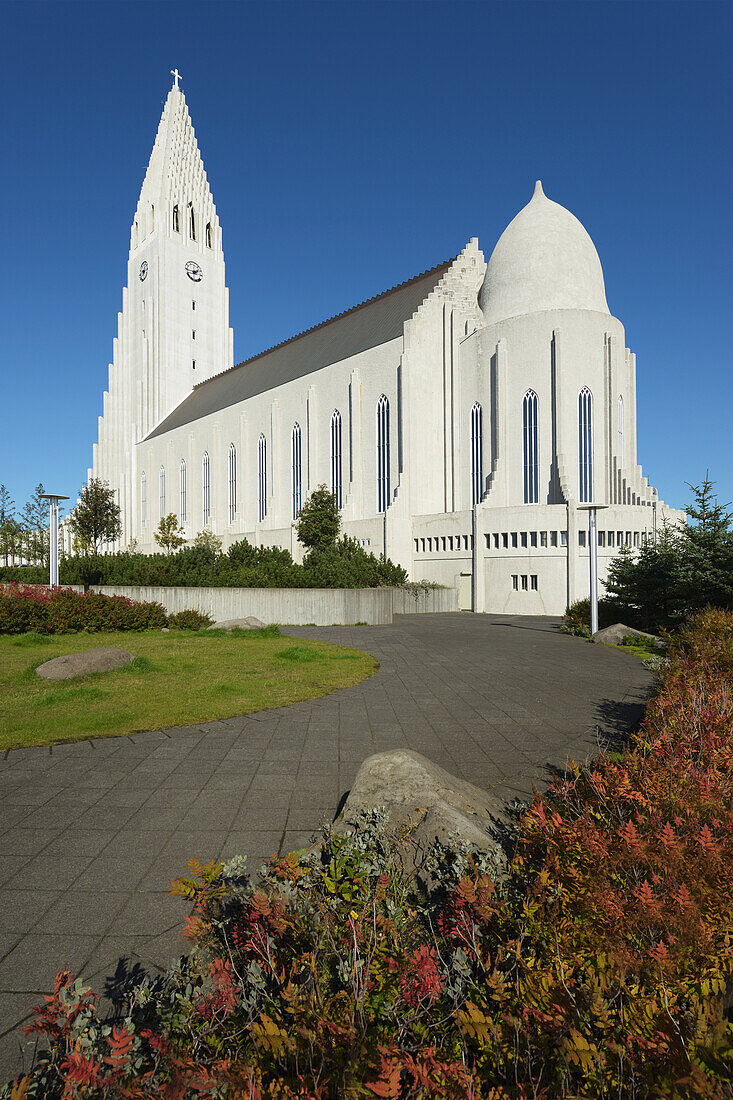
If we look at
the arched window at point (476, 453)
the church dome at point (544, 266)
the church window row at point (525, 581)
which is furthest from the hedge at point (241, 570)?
the church dome at point (544, 266)

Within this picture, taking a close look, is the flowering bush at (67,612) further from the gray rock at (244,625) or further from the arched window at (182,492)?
the arched window at (182,492)

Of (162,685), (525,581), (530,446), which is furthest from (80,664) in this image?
(530,446)

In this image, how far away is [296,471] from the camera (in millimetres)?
49969

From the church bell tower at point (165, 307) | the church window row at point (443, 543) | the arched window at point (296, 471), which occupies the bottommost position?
the church window row at point (443, 543)

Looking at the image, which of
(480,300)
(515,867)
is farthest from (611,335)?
(515,867)

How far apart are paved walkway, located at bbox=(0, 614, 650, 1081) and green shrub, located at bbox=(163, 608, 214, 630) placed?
34.6 feet

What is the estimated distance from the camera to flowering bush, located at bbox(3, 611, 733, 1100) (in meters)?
1.57

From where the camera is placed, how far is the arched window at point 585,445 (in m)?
34.4

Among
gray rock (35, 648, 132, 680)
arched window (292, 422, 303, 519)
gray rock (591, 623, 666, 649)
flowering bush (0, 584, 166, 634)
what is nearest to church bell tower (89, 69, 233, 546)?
arched window (292, 422, 303, 519)

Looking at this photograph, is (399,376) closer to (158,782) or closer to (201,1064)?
(158,782)

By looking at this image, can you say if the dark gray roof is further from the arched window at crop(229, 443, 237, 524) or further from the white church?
the arched window at crop(229, 443, 237, 524)

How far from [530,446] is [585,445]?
122 inches

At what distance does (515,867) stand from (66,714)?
5.85m

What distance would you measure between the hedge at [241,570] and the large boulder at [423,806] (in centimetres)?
1869
